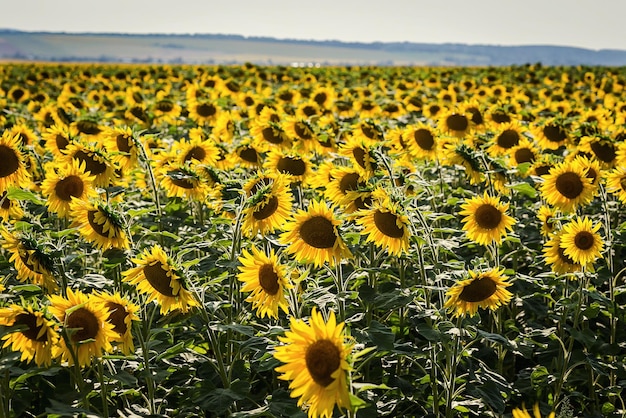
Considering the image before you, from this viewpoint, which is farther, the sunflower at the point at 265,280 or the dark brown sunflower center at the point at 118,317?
the sunflower at the point at 265,280

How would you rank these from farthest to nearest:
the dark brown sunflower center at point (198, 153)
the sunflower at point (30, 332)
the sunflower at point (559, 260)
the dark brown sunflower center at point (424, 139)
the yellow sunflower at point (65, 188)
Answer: the dark brown sunflower center at point (424, 139)
the dark brown sunflower center at point (198, 153)
the sunflower at point (559, 260)
the yellow sunflower at point (65, 188)
the sunflower at point (30, 332)

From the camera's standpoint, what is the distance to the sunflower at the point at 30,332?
256 cm

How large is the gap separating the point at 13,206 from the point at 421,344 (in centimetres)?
264

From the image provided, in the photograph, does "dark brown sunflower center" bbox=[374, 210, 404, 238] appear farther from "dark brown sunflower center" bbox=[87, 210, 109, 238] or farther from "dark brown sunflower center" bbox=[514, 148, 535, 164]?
"dark brown sunflower center" bbox=[514, 148, 535, 164]

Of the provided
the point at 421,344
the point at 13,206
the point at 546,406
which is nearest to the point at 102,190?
→ the point at 13,206

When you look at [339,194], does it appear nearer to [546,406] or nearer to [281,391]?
[281,391]

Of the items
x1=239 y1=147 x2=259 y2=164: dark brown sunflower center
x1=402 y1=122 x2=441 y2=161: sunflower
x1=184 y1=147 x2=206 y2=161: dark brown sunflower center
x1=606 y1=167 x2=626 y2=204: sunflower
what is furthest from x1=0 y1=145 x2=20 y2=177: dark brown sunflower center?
x1=606 y1=167 x2=626 y2=204: sunflower

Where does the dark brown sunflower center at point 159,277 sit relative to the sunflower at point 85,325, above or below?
above

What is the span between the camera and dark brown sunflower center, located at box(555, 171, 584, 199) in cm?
482

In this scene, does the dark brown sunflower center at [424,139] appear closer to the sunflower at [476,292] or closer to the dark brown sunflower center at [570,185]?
the dark brown sunflower center at [570,185]

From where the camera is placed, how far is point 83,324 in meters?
2.75

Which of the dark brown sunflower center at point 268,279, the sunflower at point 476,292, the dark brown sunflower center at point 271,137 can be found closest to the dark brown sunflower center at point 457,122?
the dark brown sunflower center at point 271,137

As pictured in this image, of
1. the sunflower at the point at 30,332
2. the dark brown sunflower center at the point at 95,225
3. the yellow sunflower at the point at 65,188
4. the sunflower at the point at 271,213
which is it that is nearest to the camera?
the sunflower at the point at 30,332

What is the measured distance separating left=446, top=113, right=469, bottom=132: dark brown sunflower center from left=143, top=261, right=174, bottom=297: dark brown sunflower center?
4.41 metres
